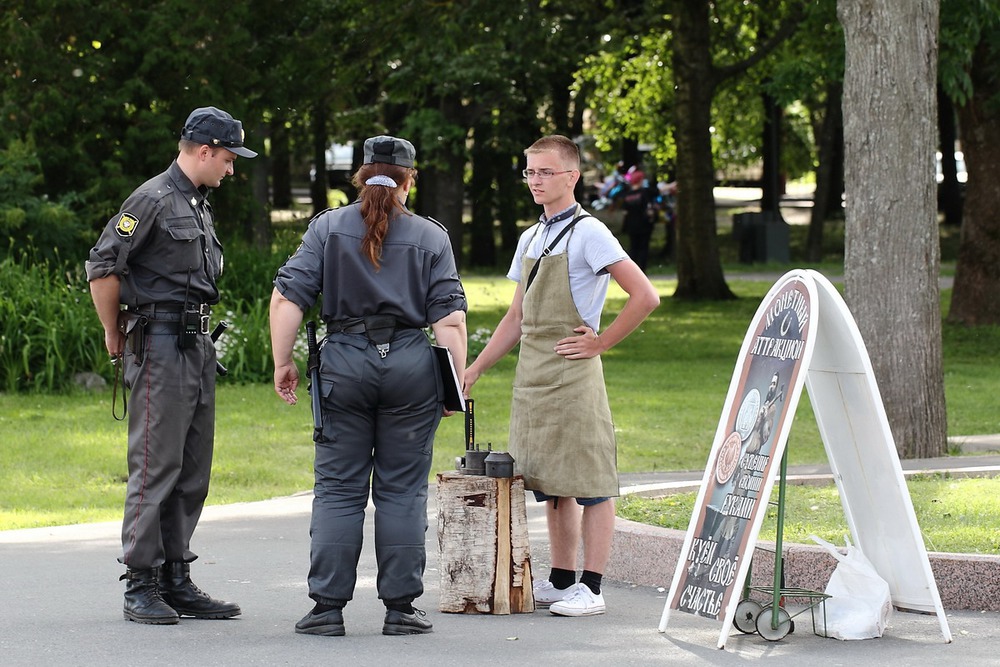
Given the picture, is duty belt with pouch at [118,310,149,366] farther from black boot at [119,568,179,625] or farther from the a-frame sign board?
the a-frame sign board

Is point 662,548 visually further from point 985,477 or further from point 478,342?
point 478,342

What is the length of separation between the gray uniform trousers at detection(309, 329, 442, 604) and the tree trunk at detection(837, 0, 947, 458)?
5.08 m

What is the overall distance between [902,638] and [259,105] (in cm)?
1394

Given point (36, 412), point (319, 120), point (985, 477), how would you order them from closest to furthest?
point (985, 477), point (36, 412), point (319, 120)

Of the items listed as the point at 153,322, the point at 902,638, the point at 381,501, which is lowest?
the point at 902,638

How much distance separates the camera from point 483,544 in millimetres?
6086

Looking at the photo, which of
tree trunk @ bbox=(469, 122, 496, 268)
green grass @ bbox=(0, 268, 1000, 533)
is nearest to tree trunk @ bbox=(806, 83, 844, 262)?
tree trunk @ bbox=(469, 122, 496, 268)

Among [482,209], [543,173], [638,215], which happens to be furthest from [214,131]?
[482,209]

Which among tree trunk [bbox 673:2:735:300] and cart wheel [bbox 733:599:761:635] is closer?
cart wheel [bbox 733:599:761:635]

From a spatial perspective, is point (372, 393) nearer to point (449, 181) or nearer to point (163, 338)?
point (163, 338)

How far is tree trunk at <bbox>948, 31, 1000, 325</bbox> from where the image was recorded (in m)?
18.6

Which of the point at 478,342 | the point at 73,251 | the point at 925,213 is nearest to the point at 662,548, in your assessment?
the point at 925,213

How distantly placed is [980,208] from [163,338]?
15221 mm

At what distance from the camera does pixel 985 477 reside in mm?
8859
